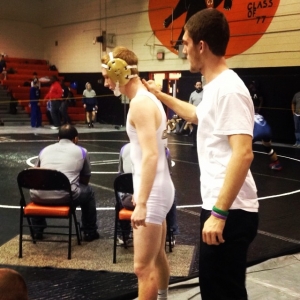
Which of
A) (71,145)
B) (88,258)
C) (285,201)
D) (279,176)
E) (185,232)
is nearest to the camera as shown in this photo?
(88,258)

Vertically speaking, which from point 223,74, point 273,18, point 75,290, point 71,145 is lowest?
point 75,290

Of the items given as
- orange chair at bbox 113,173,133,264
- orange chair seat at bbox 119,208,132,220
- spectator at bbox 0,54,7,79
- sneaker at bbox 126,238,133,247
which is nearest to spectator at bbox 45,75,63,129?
spectator at bbox 0,54,7,79

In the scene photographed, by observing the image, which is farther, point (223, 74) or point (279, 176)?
point (279, 176)

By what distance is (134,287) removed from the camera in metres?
3.55

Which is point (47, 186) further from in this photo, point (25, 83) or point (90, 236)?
point (25, 83)

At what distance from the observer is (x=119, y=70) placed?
2604 mm

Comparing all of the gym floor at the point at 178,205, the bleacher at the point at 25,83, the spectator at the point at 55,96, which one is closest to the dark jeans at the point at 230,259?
the gym floor at the point at 178,205

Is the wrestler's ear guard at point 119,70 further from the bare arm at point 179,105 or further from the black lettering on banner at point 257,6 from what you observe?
the black lettering on banner at point 257,6

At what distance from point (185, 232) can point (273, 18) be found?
34.8 ft

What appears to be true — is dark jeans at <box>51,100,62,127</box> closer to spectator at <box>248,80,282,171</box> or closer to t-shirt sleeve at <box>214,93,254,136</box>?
spectator at <box>248,80,282,171</box>

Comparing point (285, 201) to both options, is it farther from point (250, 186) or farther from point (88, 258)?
point (250, 186)

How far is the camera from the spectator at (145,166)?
2.43 m

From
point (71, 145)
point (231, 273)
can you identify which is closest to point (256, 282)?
point (231, 273)

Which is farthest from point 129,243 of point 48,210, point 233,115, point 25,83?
point 25,83
